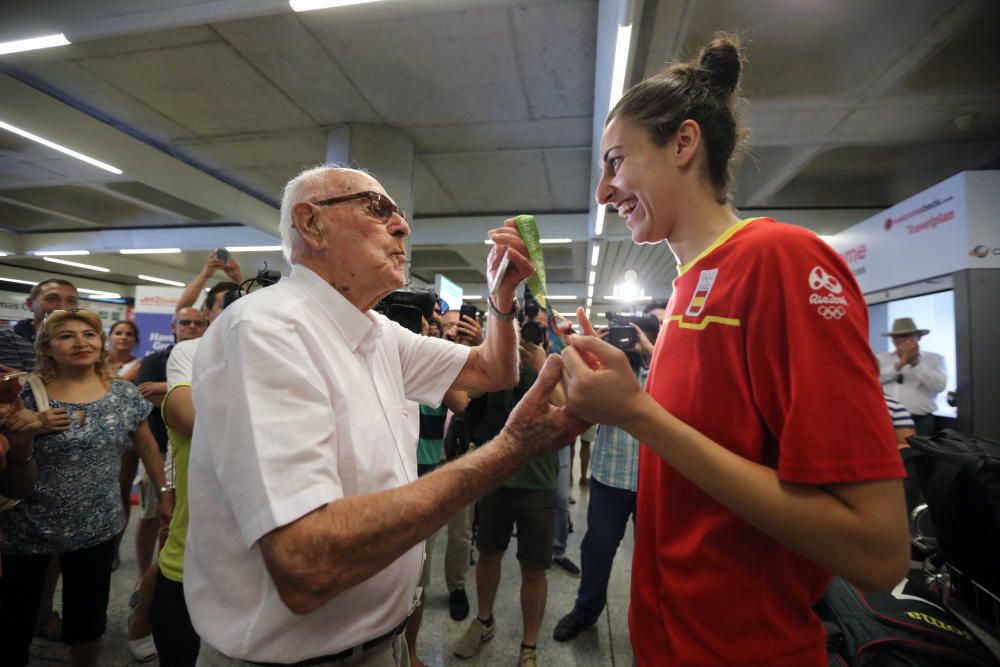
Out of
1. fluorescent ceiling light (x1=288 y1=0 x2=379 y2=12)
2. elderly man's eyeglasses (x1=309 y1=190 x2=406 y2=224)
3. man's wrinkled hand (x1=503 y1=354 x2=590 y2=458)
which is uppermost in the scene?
fluorescent ceiling light (x1=288 y1=0 x2=379 y2=12)

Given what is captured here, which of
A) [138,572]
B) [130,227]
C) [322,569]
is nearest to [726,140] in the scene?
[322,569]

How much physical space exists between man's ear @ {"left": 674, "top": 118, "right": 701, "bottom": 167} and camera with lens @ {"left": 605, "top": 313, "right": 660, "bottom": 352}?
609 mm

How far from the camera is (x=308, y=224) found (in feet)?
4.21

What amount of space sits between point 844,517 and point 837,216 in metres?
9.06

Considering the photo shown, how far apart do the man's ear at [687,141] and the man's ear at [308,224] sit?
38.0 inches

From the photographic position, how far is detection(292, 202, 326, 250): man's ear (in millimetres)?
1266

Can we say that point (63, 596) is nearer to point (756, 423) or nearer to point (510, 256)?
point (510, 256)

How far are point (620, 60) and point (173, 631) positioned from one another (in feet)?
12.8

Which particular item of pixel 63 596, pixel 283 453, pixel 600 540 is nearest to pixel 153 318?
pixel 63 596

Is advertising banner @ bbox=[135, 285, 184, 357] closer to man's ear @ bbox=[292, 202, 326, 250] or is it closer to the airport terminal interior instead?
the airport terminal interior

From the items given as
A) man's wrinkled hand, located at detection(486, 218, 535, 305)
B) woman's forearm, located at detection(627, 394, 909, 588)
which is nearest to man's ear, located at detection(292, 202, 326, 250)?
man's wrinkled hand, located at detection(486, 218, 535, 305)

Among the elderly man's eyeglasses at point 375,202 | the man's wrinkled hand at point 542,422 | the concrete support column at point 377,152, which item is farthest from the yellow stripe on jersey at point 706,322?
the concrete support column at point 377,152

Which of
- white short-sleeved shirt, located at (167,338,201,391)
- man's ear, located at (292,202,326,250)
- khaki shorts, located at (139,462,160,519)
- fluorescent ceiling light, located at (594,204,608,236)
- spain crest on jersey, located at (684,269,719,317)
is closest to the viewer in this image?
spain crest on jersey, located at (684,269,719,317)

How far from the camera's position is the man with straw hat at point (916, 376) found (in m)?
4.72
